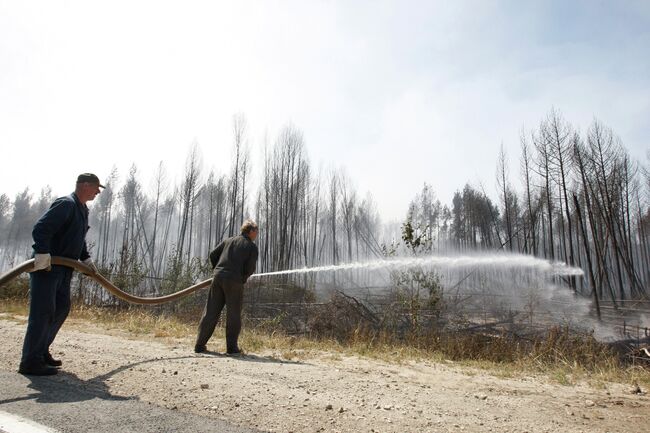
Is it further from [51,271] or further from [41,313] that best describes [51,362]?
[51,271]

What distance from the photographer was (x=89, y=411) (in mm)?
2635

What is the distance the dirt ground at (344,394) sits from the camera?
274cm

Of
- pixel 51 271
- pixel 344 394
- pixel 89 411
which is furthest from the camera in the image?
pixel 51 271

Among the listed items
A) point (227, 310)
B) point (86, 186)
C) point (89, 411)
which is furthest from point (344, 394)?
point (86, 186)

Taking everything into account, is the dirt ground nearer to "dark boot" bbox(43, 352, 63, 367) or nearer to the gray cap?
"dark boot" bbox(43, 352, 63, 367)

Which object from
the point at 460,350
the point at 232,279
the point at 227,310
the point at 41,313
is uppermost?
the point at 232,279

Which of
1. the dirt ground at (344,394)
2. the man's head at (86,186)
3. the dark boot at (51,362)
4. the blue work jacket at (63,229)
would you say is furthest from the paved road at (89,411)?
the man's head at (86,186)

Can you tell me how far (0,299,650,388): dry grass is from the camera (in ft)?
17.3

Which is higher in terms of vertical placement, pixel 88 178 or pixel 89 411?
pixel 88 178

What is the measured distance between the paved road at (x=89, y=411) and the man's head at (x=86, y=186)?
1.89 metres

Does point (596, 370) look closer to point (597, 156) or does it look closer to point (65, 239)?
point (65, 239)

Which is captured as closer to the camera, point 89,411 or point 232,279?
point 89,411

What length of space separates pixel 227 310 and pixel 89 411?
2889mm

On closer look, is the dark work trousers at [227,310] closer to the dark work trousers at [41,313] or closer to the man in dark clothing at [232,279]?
the man in dark clothing at [232,279]
